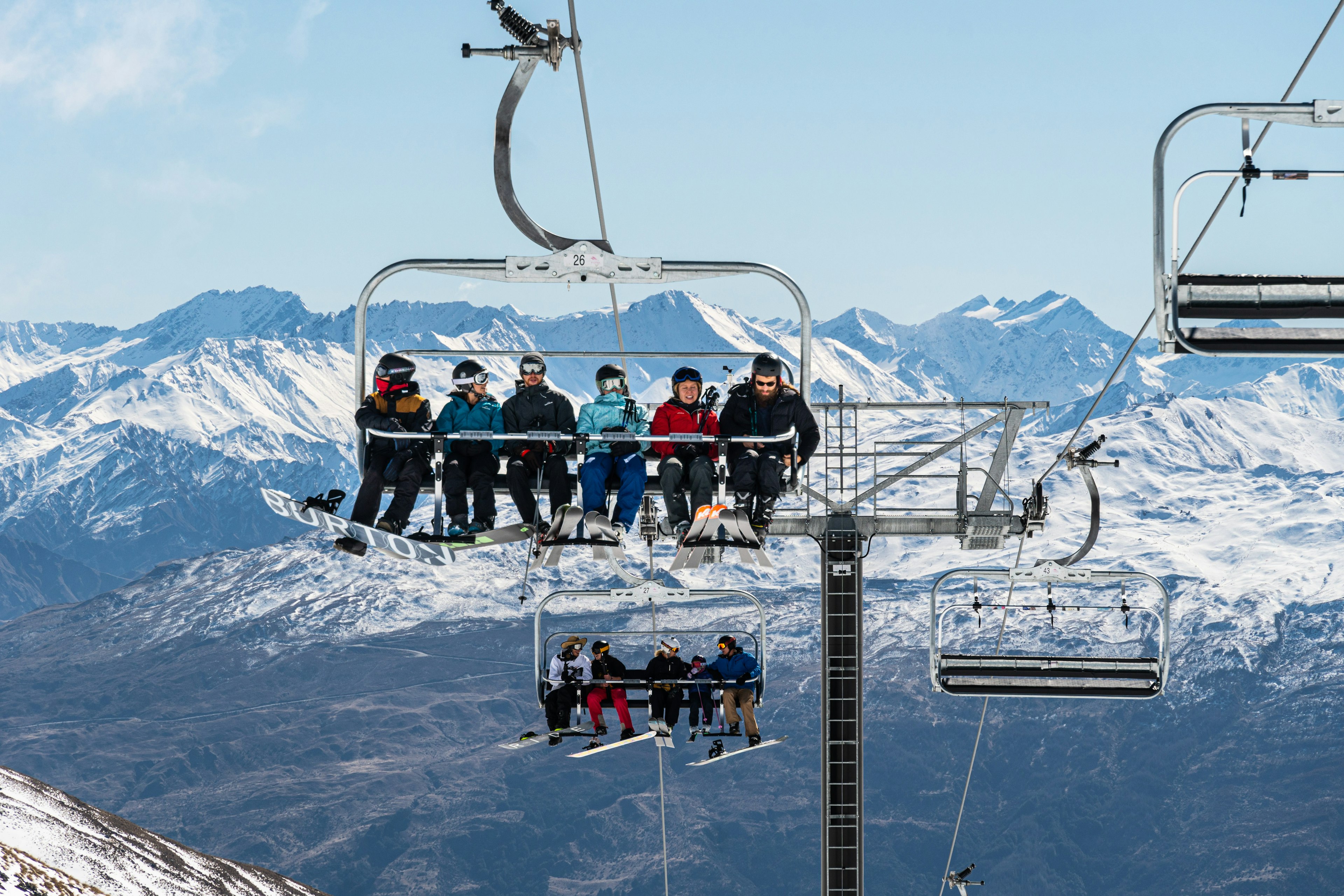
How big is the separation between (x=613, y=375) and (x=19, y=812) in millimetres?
117320

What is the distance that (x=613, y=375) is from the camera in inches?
488

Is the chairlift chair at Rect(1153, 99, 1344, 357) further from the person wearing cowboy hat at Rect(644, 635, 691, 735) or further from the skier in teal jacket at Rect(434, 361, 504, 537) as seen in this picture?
the person wearing cowboy hat at Rect(644, 635, 691, 735)

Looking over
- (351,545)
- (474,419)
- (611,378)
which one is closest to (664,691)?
(611,378)

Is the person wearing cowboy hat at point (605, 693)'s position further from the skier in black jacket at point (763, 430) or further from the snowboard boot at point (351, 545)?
the snowboard boot at point (351, 545)

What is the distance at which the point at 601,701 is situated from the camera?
47.0 ft

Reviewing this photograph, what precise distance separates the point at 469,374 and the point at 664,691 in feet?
13.0

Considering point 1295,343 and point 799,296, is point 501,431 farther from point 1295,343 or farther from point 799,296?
point 1295,343

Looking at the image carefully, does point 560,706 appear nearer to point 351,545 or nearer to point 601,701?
point 601,701

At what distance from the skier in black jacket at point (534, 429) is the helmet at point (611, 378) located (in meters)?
0.33

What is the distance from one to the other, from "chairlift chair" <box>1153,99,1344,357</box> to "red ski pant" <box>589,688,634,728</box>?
26.9ft

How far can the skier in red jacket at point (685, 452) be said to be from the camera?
40.9ft

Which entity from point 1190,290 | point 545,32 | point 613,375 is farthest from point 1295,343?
point 613,375

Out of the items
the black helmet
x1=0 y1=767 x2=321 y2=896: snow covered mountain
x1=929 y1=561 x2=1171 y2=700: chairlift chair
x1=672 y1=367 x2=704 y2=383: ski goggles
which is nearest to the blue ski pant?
x1=672 y1=367 x2=704 y2=383: ski goggles

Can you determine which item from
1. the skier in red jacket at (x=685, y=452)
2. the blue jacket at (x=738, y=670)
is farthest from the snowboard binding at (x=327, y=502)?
the blue jacket at (x=738, y=670)
